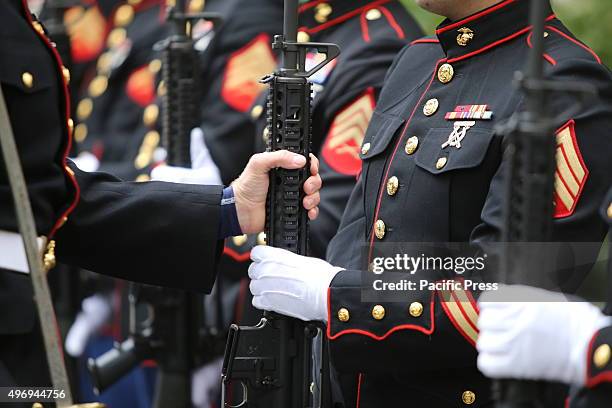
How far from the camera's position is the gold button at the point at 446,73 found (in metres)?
3.57

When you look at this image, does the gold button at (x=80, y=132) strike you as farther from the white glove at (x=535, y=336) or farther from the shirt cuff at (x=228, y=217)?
the white glove at (x=535, y=336)

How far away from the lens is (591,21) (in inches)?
209

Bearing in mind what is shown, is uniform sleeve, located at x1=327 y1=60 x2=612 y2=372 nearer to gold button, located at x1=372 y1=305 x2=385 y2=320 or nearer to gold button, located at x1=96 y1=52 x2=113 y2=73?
gold button, located at x1=372 y1=305 x2=385 y2=320

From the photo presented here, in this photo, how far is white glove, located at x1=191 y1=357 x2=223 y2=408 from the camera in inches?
226

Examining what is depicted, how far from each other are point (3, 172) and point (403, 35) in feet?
6.73

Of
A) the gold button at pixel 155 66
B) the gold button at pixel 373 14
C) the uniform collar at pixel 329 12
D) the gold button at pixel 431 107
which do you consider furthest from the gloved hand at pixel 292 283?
the gold button at pixel 155 66

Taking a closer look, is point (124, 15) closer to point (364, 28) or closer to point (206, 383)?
point (206, 383)

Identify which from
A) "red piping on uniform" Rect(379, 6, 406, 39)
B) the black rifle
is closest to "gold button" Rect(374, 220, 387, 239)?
the black rifle

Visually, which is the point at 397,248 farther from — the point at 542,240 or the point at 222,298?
the point at 222,298

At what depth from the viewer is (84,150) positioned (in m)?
7.43

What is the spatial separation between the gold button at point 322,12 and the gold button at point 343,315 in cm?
197

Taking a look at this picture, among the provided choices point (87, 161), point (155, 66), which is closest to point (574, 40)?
point (87, 161)

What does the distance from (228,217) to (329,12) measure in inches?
65.1

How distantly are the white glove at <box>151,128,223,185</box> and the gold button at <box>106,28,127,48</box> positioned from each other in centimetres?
200
